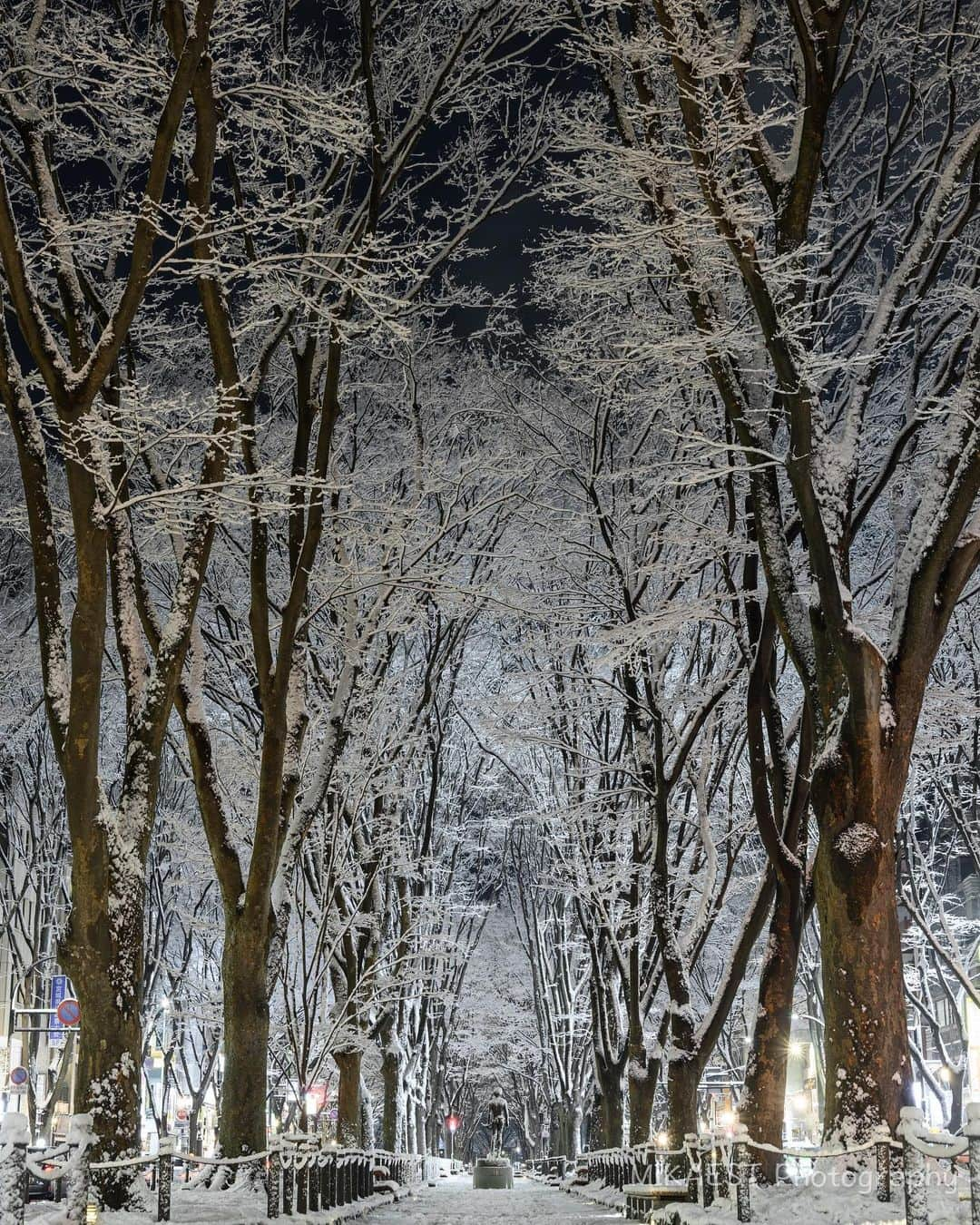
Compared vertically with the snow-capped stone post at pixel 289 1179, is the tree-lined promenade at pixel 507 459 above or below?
above

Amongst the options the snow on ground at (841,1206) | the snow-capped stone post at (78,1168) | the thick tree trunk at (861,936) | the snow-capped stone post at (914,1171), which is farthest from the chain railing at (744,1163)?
the snow-capped stone post at (78,1168)

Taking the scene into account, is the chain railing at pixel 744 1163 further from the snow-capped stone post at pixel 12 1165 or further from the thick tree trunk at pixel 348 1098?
the snow-capped stone post at pixel 12 1165

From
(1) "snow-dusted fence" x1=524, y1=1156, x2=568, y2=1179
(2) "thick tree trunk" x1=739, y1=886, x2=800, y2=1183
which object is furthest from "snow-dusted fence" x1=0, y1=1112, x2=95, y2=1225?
(1) "snow-dusted fence" x1=524, y1=1156, x2=568, y2=1179

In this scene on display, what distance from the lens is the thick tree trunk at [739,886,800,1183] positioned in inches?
532

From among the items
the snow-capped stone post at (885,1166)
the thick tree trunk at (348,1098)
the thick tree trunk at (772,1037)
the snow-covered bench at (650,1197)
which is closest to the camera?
the snow-capped stone post at (885,1166)

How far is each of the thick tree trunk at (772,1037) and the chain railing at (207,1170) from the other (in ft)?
17.0

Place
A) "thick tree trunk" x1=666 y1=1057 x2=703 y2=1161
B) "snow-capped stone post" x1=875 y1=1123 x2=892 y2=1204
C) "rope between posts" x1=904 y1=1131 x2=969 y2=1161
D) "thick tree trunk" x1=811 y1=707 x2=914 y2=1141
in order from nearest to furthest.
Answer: "rope between posts" x1=904 y1=1131 x2=969 y2=1161
"snow-capped stone post" x1=875 y1=1123 x2=892 y2=1204
"thick tree trunk" x1=811 y1=707 x2=914 y2=1141
"thick tree trunk" x1=666 y1=1057 x2=703 y2=1161

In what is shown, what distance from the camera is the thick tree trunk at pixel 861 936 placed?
30.8 ft

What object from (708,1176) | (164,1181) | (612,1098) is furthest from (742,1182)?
(612,1098)

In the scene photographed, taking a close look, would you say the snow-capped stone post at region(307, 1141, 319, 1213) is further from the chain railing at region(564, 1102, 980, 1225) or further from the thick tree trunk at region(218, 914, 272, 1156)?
the chain railing at region(564, 1102, 980, 1225)

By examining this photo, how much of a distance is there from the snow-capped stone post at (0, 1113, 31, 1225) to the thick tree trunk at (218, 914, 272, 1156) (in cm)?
595

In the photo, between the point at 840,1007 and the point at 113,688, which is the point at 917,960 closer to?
the point at 113,688

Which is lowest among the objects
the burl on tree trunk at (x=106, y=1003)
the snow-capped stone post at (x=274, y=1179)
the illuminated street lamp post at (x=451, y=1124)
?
the illuminated street lamp post at (x=451, y=1124)

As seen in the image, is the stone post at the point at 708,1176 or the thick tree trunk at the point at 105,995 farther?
the stone post at the point at 708,1176
